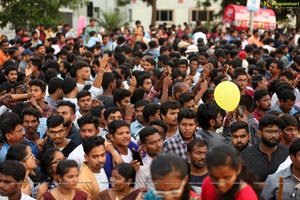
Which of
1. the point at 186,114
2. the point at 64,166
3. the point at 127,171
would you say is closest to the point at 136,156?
the point at 186,114

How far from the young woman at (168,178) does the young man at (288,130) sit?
3223 mm

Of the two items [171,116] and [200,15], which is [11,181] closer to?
[171,116]

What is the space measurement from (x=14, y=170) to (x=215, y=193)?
1.76 metres

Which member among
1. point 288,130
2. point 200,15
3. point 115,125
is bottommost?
point 200,15

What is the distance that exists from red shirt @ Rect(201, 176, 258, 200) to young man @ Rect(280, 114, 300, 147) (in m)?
2.78

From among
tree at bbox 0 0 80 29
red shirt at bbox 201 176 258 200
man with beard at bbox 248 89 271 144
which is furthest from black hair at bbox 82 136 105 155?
tree at bbox 0 0 80 29

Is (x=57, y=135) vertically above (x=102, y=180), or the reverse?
(x=57, y=135)

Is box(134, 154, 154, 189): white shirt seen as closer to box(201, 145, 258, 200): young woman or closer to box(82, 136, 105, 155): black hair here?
box(82, 136, 105, 155): black hair

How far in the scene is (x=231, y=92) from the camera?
7723 millimetres

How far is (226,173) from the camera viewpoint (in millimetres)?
3990

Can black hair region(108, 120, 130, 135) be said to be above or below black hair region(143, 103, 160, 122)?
above

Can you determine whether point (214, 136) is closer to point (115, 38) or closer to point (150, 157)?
point (150, 157)

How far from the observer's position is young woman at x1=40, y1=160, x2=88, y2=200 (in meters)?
5.58

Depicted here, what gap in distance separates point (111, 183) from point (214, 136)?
1700 millimetres
